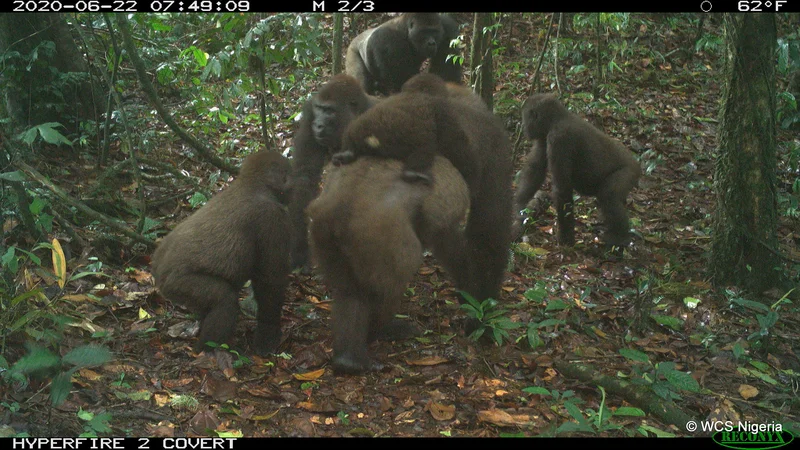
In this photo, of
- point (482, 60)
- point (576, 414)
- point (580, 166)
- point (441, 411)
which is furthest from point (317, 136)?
point (576, 414)

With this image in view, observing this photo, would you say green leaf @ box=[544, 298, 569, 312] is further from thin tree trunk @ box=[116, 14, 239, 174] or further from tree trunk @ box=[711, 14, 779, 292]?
thin tree trunk @ box=[116, 14, 239, 174]

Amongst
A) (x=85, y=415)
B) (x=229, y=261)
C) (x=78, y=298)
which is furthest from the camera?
(x=78, y=298)

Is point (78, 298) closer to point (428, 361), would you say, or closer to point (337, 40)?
point (428, 361)

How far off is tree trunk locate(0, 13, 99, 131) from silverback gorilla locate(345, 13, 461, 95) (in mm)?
3776

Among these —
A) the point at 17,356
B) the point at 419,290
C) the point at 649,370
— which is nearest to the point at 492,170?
the point at 419,290

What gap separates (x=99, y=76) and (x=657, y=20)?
9782mm

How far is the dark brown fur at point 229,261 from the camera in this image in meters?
5.23

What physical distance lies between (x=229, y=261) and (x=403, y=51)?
5.60 m

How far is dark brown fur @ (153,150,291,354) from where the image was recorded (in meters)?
5.23

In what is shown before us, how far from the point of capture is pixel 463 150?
17.9ft

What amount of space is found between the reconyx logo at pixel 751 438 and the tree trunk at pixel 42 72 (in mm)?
7076

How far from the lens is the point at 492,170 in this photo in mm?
5730

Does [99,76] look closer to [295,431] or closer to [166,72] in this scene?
[166,72]

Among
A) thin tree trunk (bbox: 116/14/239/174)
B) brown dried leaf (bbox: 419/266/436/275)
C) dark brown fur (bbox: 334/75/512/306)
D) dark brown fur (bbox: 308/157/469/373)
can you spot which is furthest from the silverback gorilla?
dark brown fur (bbox: 308/157/469/373)
